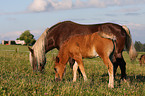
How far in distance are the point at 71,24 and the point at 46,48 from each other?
1.76m

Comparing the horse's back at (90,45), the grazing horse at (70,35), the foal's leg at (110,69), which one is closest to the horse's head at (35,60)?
the grazing horse at (70,35)

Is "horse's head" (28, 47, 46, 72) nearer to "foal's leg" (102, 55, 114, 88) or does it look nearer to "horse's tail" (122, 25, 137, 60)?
"foal's leg" (102, 55, 114, 88)

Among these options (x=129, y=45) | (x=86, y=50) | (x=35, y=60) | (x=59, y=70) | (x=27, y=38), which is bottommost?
(x=59, y=70)

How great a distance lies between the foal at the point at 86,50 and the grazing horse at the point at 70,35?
157 cm

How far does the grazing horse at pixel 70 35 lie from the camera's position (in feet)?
29.8

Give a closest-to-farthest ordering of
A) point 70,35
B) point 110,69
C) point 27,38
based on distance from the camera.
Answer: point 110,69 → point 70,35 → point 27,38

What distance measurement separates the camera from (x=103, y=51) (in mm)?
6809

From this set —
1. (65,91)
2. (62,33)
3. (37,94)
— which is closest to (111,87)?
(65,91)

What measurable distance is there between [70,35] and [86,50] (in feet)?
7.28

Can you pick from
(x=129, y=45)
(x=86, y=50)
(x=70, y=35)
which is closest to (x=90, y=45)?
(x=86, y=50)

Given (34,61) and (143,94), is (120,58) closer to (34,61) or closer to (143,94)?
(143,94)

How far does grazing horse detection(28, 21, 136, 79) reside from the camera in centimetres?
907

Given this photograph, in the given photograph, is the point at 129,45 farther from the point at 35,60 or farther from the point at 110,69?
the point at 35,60

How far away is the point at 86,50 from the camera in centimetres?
718
